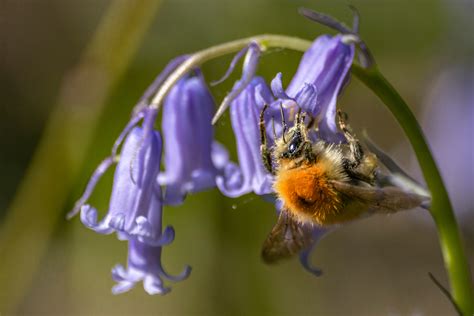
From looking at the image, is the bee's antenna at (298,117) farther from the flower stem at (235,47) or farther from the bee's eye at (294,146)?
the flower stem at (235,47)

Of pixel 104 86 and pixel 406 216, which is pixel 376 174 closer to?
pixel 104 86

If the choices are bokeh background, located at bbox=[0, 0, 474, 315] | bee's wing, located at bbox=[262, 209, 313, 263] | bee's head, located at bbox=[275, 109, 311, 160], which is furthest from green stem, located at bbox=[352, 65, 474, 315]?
bokeh background, located at bbox=[0, 0, 474, 315]

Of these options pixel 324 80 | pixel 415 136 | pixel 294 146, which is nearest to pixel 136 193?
pixel 294 146

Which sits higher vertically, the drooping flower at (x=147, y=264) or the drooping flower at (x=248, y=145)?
the drooping flower at (x=248, y=145)

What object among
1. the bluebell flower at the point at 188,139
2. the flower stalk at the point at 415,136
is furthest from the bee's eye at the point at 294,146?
the bluebell flower at the point at 188,139

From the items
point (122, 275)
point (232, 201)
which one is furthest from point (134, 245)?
point (232, 201)
